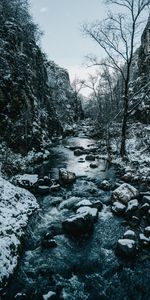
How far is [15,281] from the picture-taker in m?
5.85

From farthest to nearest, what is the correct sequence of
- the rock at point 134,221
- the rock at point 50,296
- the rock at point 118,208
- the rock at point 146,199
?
1. the rock at point 146,199
2. the rock at point 118,208
3. the rock at point 134,221
4. the rock at point 50,296

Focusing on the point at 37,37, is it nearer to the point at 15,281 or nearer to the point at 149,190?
the point at 149,190

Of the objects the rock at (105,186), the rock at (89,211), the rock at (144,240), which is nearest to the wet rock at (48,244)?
the rock at (89,211)

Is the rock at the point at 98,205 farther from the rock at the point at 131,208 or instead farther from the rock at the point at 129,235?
the rock at the point at 129,235

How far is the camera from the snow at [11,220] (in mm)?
6080

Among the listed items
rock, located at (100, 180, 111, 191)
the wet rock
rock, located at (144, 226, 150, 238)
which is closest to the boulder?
rock, located at (144, 226, 150, 238)

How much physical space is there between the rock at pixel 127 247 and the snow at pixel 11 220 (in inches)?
114

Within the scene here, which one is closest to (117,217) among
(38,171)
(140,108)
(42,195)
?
(42,195)

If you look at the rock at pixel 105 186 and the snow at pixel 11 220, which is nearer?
the snow at pixel 11 220

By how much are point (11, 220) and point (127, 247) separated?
371 cm

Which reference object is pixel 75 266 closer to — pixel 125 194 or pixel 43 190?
pixel 125 194

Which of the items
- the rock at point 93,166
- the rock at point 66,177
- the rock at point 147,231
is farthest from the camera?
the rock at point 93,166

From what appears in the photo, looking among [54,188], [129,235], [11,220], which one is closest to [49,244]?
[11,220]

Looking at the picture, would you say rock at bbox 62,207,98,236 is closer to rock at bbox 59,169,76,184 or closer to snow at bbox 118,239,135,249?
snow at bbox 118,239,135,249
